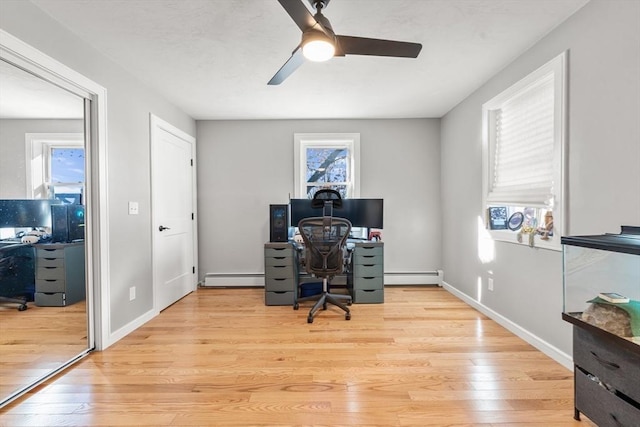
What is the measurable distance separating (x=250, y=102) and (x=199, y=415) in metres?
3.00

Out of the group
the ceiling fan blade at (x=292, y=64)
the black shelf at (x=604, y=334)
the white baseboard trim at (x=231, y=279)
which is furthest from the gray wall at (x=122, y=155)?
the black shelf at (x=604, y=334)

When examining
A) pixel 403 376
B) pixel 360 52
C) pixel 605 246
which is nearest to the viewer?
pixel 605 246

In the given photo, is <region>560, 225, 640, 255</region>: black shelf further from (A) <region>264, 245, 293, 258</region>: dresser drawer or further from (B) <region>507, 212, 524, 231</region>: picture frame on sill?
(A) <region>264, 245, 293, 258</region>: dresser drawer

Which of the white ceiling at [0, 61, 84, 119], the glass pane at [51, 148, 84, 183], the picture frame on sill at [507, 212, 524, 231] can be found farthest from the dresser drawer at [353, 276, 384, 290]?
the white ceiling at [0, 61, 84, 119]

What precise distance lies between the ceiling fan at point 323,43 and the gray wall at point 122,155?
5.08 ft

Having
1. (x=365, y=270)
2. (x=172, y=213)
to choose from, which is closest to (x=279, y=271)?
(x=365, y=270)

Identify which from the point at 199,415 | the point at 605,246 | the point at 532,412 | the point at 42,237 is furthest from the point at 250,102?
the point at 532,412

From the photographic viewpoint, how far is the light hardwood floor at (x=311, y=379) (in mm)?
1551

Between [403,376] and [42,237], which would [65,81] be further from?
Answer: [403,376]

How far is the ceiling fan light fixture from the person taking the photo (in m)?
1.53

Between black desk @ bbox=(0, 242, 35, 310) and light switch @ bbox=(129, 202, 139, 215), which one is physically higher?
light switch @ bbox=(129, 202, 139, 215)

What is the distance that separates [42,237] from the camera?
198 cm

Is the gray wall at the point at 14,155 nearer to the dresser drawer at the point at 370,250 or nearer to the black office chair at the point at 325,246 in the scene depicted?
the black office chair at the point at 325,246

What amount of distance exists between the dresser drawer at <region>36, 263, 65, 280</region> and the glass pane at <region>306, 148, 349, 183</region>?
2791 mm
